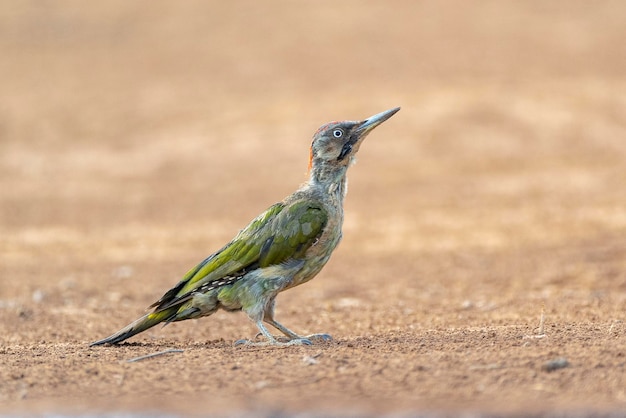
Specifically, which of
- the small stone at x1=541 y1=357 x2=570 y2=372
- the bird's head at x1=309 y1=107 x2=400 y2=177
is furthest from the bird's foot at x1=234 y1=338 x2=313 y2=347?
the small stone at x1=541 y1=357 x2=570 y2=372

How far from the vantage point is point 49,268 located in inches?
602

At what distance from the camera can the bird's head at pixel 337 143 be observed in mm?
7656

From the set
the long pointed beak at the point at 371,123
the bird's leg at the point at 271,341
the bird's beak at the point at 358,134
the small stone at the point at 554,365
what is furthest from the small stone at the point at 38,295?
the small stone at the point at 554,365

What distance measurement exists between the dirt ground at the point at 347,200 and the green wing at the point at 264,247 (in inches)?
19.4

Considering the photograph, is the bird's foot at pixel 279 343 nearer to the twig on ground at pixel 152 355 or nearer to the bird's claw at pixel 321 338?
the bird's claw at pixel 321 338

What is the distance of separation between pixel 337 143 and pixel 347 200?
523 inches

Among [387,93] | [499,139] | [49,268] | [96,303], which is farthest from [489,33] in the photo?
[96,303]

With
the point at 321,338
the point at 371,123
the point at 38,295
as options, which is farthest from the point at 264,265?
the point at 38,295

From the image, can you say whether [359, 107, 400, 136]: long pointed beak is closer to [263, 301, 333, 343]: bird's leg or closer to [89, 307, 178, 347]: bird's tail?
[263, 301, 333, 343]: bird's leg

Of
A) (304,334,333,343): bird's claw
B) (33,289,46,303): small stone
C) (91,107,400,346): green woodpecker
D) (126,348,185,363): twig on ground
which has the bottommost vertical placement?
(304,334,333,343): bird's claw

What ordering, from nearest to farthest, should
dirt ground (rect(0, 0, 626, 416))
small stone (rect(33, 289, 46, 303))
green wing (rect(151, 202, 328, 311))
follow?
1. dirt ground (rect(0, 0, 626, 416))
2. green wing (rect(151, 202, 328, 311))
3. small stone (rect(33, 289, 46, 303))

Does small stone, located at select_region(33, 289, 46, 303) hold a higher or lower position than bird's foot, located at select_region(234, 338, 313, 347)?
higher

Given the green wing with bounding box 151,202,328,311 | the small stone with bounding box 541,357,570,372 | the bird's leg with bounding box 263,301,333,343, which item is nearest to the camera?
the small stone with bounding box 541,357,570,372

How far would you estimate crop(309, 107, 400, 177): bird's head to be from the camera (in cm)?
766
